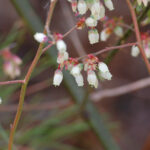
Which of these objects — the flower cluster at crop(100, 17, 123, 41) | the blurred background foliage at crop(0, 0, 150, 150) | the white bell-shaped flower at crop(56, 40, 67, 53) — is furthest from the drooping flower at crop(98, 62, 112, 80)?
the blurred background foliage at crop(0, 0, 150, 150)

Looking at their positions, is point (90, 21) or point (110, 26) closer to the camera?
point (90, 21)

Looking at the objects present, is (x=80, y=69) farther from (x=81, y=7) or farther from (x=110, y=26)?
(x=110, y=26)

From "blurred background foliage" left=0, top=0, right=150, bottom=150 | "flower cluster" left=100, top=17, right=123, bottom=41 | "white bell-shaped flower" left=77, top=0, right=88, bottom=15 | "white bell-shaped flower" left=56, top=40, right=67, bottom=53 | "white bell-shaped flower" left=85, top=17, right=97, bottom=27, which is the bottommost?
"white bell-shaped flower" left=56, top=40, right=67, bottom=53

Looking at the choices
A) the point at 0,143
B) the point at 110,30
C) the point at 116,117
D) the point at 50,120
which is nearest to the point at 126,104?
the point at 116,117

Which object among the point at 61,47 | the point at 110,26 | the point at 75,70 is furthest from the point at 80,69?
the point at 110,26

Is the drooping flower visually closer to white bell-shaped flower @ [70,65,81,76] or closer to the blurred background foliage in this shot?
white bell-shaped flower @ [70,65,81,76]

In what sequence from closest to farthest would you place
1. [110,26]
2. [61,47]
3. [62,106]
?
[61,47], [110,26], [62,106]

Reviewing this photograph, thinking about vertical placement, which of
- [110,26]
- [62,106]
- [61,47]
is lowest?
[61,47]

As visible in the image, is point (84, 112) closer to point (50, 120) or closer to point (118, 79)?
point (50, 120)

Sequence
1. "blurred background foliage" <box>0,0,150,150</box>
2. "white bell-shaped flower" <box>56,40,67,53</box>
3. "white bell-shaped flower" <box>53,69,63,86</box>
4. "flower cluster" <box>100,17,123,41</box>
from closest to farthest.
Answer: "white bell-shaped flower" <box>56,40,67,53</box> → "white bell-shaped flower" <box>53,69,63,86</box> → "flower cluster" <box>100,17,123,41</box> → "blurred background foliage" <box>0,0,150,150</box>

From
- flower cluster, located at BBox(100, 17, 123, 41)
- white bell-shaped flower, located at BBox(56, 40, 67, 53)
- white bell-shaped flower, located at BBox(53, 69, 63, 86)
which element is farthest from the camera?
flower cluster, located at BBox(100, 17, 123, 41)

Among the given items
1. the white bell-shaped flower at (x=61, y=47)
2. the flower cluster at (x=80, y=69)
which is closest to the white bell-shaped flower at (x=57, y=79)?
the flower cluster at (x=80, y=69)
